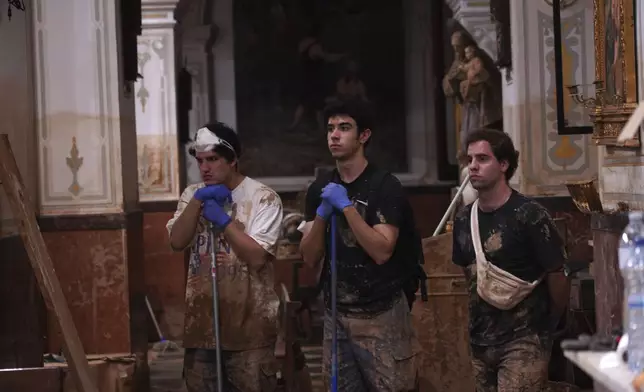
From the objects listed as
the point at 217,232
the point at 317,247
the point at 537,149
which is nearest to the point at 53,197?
the point at 217,232

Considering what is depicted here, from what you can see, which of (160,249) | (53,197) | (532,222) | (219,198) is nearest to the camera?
(532,222)

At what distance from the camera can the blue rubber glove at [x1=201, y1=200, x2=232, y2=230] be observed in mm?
5352

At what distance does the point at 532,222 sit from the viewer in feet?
16.5

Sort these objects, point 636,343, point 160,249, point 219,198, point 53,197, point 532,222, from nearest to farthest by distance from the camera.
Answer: point 636,343
point 532,222
point 219,198
point 53,197
point 160,249

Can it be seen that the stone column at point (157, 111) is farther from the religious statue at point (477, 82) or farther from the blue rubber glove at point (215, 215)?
the blue rubber glove at point (215, 215)

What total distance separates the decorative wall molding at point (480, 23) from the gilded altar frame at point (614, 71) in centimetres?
507

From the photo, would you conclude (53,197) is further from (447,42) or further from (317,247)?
(447,42)

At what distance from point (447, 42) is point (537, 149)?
18.4ft

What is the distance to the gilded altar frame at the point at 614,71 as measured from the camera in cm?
521

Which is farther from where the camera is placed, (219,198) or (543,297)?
(219,198)

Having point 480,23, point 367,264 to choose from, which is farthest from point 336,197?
point 480,23

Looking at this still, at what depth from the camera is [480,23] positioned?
1081cm

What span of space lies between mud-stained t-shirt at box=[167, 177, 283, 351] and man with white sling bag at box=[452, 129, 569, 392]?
3.17 ft

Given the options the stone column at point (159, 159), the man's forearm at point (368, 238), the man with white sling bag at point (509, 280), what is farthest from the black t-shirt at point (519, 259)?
the stone column at point (159, 159)
